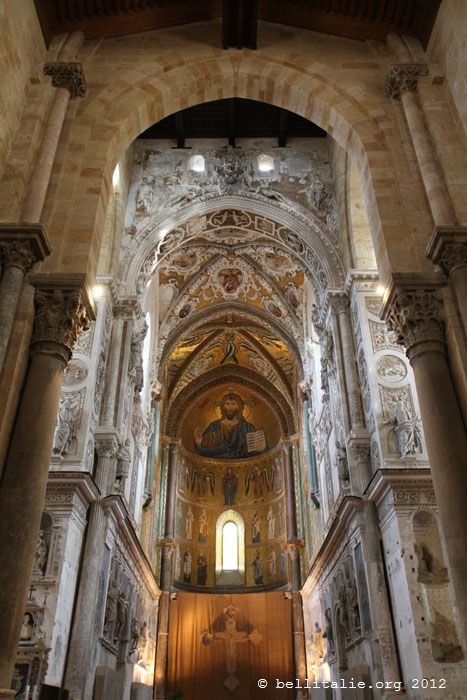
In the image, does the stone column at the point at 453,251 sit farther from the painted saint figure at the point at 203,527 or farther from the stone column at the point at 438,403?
the painted saint figure at the point at 203,527

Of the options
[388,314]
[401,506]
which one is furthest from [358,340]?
[388,314]

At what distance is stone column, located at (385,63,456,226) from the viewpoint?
7480 millimetres

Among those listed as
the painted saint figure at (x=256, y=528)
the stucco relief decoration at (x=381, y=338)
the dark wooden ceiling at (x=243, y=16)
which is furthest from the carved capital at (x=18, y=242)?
the painted saint figure at (x=256, y=528)

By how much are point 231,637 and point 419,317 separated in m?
18.8

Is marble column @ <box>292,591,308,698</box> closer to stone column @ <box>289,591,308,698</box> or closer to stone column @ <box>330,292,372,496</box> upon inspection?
stone column @ <box>289,591,308,698</box>

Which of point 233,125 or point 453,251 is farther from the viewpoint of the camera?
point 233,125

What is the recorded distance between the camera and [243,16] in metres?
9.27

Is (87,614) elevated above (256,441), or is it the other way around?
(256,441)

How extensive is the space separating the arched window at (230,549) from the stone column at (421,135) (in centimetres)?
2100

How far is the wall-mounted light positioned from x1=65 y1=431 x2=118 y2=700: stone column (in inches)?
342

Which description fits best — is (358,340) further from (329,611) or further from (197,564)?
(197,564)

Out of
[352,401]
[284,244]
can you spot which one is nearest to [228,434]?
A: [284,244]

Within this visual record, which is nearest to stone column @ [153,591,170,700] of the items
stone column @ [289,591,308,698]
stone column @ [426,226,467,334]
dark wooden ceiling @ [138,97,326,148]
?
stone column @ [289,591,308,698]

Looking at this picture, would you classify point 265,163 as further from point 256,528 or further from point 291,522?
point 256,528
